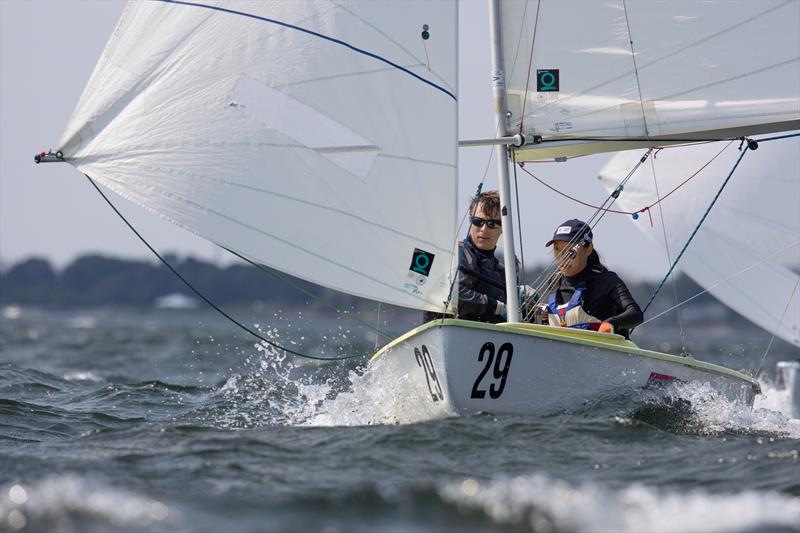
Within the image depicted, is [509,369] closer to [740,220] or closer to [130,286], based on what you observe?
[740,220]

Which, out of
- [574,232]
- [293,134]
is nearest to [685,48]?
[574,232]

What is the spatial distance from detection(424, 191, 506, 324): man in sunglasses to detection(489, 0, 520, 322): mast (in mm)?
293

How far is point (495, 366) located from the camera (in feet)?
20.0

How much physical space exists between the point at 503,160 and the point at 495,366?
1456mm

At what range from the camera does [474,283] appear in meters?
7.24

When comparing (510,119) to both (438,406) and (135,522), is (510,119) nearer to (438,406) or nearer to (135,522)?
(438,406)

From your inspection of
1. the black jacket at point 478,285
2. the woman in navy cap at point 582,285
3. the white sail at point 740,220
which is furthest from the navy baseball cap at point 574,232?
the white sail at point 740,220

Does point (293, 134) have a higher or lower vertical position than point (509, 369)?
higher

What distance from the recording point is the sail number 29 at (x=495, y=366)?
605 centimetres

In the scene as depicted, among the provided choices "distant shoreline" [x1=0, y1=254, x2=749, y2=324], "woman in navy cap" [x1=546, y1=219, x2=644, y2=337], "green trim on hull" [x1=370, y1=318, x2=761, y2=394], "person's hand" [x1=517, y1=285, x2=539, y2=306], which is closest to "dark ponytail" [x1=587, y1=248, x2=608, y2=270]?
"woman in navy cap" [x1=546, y1=219, x2=644, y2=337]

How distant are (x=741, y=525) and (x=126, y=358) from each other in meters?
14.4

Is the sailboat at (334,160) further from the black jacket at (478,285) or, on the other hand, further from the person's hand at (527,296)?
→ the person's hand at (527,296)

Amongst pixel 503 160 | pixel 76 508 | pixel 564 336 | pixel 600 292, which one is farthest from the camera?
pixel 600 292

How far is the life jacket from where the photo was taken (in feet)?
23.0
